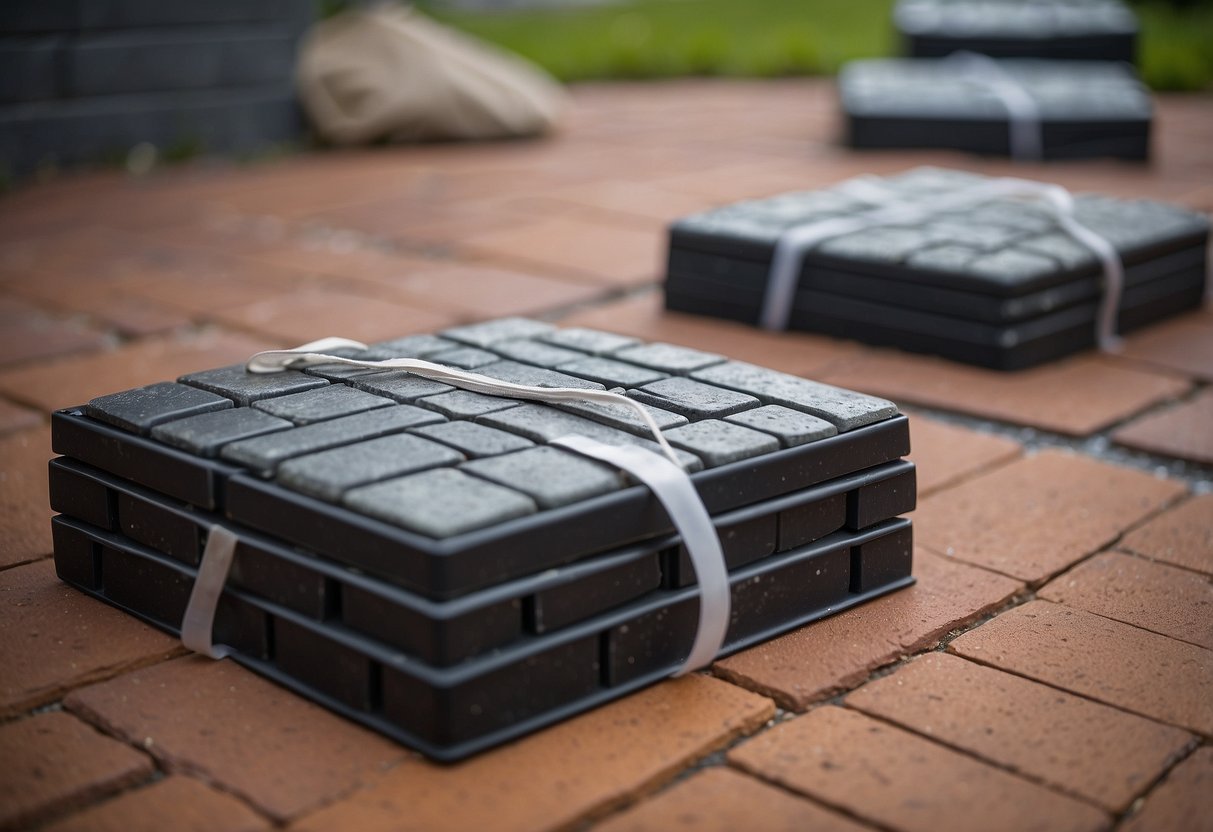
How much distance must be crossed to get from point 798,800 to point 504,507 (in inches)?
17.2

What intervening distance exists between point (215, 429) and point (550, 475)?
18.4 inches

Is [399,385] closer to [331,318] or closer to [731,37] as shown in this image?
[331,318]

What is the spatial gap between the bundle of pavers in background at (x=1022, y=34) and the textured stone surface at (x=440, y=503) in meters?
5.80

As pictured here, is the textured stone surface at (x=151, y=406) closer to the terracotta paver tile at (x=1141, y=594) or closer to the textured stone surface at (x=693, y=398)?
the textured stone surface at (x=693, y=398)

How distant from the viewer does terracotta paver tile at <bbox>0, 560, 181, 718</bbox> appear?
163 cm

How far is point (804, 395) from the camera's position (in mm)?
1868

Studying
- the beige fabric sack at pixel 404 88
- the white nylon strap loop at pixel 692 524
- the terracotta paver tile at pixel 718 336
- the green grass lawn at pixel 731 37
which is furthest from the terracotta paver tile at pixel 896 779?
the green grass lawn at pixel 731 37

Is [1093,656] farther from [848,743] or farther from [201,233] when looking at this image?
[201,233]

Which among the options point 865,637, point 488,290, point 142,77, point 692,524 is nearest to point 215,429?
point 692,524

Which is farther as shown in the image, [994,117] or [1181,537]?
[994,117]

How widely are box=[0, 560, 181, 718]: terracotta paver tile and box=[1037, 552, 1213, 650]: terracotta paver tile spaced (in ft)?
4.12

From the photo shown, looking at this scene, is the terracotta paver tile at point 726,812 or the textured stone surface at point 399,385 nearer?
the terracotta paver tile at point 726,812

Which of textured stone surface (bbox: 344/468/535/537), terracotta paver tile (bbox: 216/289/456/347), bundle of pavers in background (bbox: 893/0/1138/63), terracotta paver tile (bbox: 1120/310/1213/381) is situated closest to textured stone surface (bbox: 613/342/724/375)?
textured stone surface (bbox: 344/468/535/537)

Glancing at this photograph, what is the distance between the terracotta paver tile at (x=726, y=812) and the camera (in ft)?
4.44
